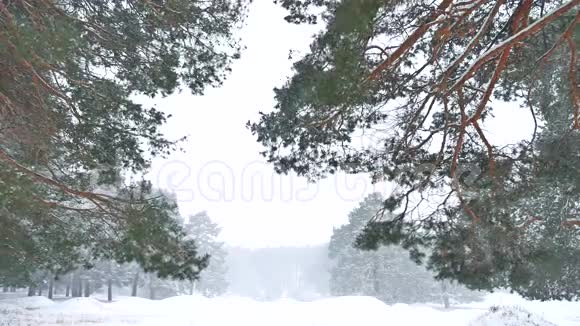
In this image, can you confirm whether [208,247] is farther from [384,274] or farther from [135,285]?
[384,274]

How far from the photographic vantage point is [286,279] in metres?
104

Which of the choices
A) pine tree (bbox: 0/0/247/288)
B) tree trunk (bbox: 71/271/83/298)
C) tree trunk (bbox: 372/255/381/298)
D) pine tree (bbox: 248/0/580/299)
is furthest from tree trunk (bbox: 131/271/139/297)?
pine tree (bbox: 248/0/580/299)

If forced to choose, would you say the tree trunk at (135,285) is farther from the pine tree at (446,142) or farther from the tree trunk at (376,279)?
the pine tree at (446,142)

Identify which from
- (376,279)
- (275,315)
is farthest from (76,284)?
(275,315)

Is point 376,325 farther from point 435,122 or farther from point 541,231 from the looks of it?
point 435,122

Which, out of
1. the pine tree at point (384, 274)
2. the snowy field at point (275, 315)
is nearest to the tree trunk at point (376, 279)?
the pine tree at point (384, 274)

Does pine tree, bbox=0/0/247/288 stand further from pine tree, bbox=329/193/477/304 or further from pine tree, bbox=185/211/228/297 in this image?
pine tree, bbox=185/211/228/297

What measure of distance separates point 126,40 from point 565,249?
459 inches

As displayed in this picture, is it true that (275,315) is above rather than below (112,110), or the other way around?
below

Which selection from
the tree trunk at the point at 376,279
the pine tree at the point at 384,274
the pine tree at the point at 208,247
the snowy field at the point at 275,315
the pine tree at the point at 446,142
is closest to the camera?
the pine tree at the point at 446,142

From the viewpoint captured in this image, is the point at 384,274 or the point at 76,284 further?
the point at 76,284

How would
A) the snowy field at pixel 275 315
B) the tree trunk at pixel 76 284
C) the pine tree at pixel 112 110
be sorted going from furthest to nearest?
the tree trunk at pixel 76 284
the snowy field at pixel 275 315
the pine tree at pixel 112 110

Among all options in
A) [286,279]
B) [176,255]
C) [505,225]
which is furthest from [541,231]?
[286,279]

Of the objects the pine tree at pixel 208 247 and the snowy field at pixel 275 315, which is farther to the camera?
the pine tree at pixel 208 247
